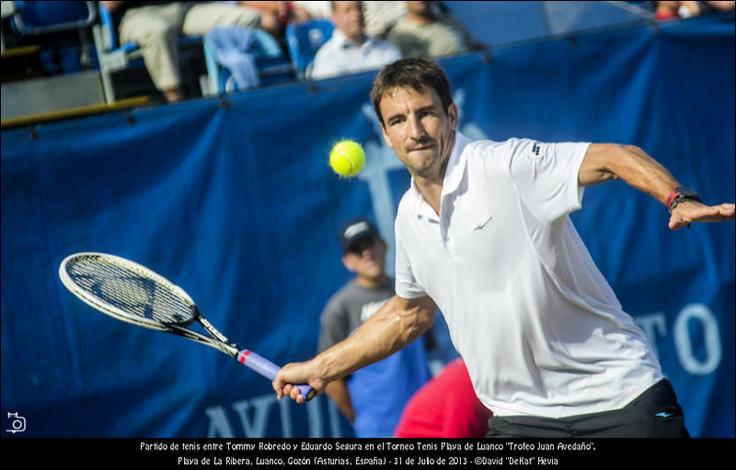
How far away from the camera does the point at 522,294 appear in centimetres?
398

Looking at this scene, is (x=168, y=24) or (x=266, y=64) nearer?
(x=168, y=24)

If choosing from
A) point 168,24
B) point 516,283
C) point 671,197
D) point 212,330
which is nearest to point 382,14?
point 168,24

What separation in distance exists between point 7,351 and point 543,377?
3.82 m

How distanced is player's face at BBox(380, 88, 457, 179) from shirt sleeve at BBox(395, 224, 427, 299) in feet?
1.04

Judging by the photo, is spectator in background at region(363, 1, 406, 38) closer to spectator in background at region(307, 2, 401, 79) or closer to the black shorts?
spectator in background at region(307, 2, 401, 79)

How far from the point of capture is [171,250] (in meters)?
7.01

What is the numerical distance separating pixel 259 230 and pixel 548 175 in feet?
11.6

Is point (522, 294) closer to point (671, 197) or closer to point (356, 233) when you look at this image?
point (671, 197)

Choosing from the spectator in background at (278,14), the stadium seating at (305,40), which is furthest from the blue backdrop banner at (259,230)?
the spectator in background at (278,14)

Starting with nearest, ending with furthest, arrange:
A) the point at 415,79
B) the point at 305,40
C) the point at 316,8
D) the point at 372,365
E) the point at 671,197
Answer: the point at 671,197
the point at 415,79
the point at 372,365
the point at 305,40
the point at 316,8

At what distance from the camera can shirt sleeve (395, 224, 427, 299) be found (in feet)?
14.1

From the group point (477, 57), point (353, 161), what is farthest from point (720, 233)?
point (353, 161)

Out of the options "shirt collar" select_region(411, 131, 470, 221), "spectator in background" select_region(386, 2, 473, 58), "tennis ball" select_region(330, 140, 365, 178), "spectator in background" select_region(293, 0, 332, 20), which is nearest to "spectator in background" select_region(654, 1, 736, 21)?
"spectator in background" select_region(386, 2, 473, 58)

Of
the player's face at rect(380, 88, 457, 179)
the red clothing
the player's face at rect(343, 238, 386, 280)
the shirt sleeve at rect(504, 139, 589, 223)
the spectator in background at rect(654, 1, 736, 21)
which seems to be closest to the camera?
the shirt sleeve at rect(504, 139, 589, 223)
